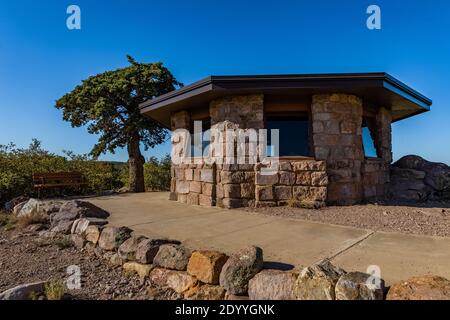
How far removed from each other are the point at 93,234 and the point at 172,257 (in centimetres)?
191

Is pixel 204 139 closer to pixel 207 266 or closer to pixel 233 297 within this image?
pixel 207 266

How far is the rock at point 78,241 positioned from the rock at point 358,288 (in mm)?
3936

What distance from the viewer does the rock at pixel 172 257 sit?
3160mm

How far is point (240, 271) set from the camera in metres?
2.68

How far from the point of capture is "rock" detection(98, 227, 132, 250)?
3.99 m

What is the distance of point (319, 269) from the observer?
7.91ft

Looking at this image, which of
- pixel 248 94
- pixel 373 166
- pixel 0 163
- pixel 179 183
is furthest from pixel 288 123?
pixel 0 163

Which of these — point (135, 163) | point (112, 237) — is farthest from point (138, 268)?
point (135, 163)

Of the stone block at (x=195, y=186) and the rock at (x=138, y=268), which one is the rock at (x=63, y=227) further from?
the stone block at (x=195, y=186)

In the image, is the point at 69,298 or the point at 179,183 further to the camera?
the point at 179,183

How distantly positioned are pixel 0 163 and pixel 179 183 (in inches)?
246

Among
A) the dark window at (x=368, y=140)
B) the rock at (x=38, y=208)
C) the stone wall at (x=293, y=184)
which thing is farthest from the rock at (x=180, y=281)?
the dark window at (x=368, y=140)

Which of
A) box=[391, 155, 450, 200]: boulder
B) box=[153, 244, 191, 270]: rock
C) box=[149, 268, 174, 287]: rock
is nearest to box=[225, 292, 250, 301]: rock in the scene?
box=[153, 244, 191, 270]: rock

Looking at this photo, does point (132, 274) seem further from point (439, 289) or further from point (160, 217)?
point (439, 289)
